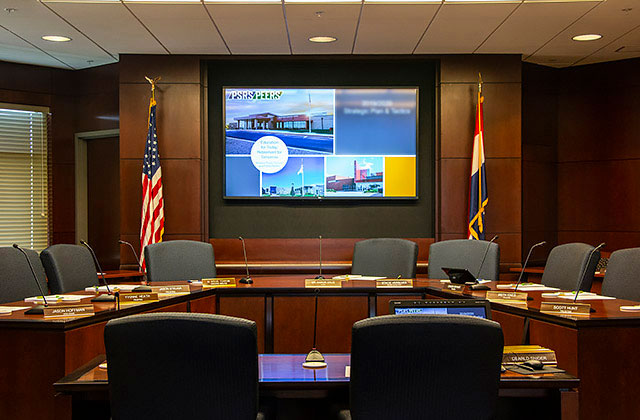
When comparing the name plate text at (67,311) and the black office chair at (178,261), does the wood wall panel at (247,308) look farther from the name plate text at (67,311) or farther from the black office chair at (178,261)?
the name plate text at (67,311)

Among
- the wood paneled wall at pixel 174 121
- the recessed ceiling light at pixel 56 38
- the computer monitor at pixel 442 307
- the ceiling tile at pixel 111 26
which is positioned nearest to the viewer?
the computer monitor at pixel 442 307

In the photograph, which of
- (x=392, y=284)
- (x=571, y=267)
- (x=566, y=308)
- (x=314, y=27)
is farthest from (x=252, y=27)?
(x=566, y=308)

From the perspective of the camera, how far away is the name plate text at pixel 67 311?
319cm

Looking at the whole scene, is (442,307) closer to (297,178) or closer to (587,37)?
(297,178)

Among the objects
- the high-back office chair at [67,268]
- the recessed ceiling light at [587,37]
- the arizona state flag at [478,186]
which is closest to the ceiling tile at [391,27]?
the arizona state flag at [478,186]

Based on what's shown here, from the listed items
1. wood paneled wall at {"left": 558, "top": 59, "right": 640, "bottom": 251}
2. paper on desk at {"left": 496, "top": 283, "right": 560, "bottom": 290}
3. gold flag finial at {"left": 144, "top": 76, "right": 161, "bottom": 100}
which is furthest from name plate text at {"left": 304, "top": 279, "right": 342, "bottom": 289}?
wood paneled wall at {"left": 558, "top": 59, "right": 640, "bottom": 251}

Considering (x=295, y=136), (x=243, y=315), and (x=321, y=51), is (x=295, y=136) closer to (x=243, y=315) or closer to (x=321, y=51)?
(x=321, y=51)

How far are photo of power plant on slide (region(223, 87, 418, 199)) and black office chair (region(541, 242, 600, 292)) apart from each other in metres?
2.62

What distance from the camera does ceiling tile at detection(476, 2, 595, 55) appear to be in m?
5.66

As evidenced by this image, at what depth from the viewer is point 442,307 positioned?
267cm

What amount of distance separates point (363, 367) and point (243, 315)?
3.04m

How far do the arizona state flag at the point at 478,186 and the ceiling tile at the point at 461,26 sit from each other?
69 cm

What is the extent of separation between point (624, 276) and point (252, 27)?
3.89 m

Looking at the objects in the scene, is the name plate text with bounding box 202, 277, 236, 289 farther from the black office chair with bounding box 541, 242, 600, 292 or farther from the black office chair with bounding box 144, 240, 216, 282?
the black office chair with bounding box 541, 242, 600, 292
